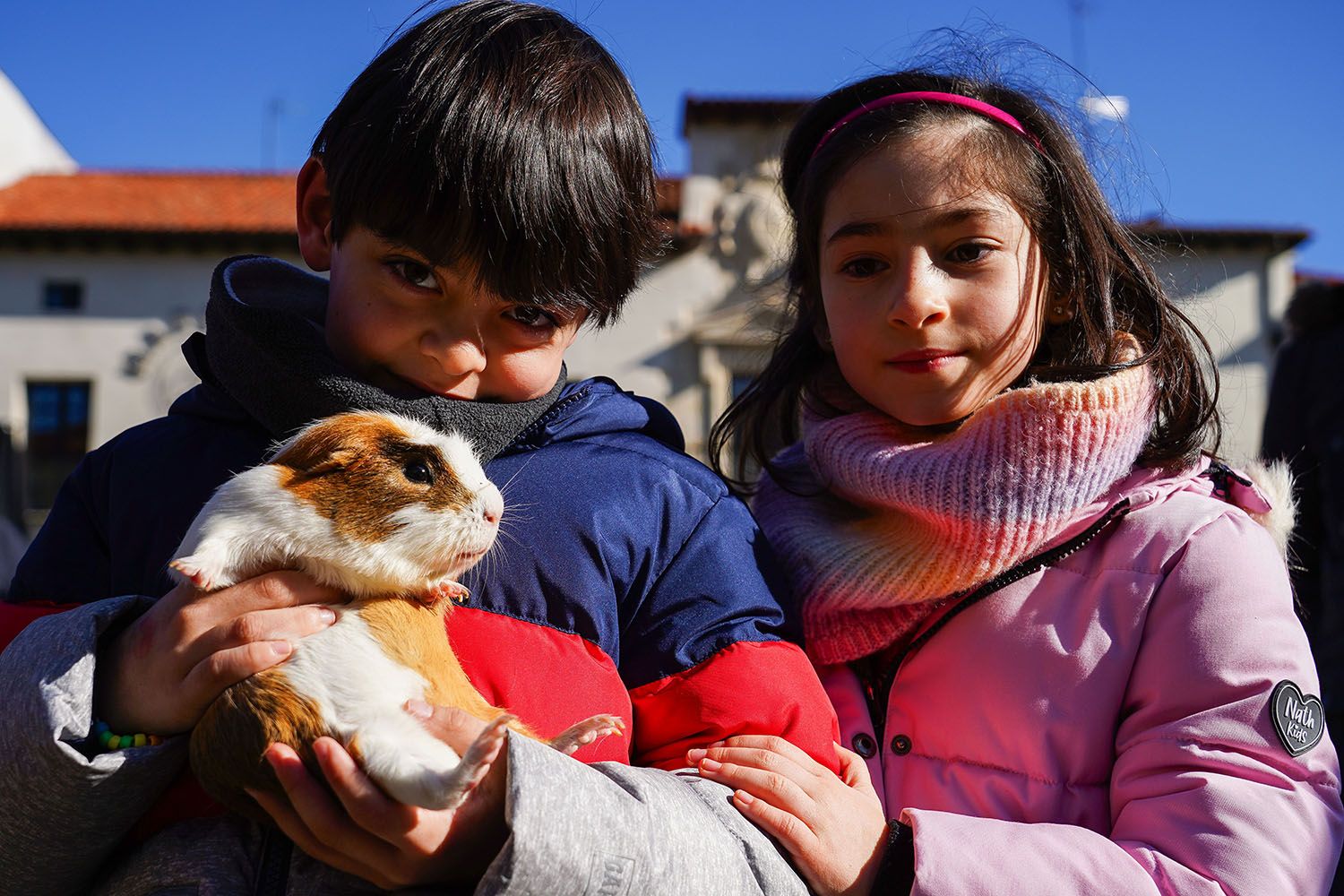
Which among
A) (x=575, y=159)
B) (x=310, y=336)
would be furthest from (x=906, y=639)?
(x=310, y=336)

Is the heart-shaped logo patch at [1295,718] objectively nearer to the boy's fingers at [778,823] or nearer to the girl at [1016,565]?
the girl at [1016,565]

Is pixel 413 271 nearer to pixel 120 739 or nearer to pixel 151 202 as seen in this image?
pixel 120 739

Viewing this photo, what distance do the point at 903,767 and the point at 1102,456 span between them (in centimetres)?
67

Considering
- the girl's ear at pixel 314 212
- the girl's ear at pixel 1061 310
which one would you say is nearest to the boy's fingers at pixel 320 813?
the girl's ear at pixel 314 212

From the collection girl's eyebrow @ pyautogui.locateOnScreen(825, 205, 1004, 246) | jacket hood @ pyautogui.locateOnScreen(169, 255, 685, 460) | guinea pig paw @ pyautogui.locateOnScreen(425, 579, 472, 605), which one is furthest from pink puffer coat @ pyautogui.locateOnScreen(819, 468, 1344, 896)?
guinea pig paw @ pyautogui.locateOnScreen(425, 579, 472, 605)

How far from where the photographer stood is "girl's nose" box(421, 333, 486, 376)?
5.59 feet

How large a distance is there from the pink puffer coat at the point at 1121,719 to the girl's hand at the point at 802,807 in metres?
0.12

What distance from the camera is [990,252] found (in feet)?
6.66

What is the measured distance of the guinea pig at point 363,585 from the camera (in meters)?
1.31

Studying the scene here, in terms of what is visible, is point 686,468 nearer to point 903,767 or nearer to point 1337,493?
point 903,767

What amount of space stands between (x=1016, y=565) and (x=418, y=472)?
1120mm

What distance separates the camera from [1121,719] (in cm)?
184

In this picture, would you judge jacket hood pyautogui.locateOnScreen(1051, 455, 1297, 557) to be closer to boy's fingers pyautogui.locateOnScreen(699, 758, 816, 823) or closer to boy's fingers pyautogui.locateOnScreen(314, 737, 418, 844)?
boy's fingers pyautogui.locateOnScreen(699, 758, 816, 823)

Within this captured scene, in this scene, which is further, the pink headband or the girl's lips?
the pink headband
